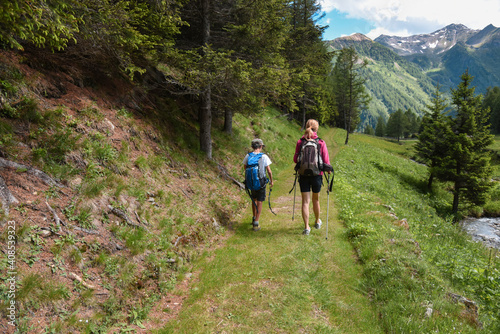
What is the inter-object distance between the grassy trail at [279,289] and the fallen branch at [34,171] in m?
3.60

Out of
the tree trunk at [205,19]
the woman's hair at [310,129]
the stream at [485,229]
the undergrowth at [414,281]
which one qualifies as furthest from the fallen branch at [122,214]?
the stream at [485,229]

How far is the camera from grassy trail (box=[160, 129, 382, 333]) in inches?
161

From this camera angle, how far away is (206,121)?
11.5 m

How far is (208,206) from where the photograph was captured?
8.48m

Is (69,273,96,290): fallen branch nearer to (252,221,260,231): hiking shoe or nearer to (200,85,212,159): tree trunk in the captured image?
(252,221,260,231): hiking shoe

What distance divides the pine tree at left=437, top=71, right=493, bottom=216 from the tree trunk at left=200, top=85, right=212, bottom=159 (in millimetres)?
22292

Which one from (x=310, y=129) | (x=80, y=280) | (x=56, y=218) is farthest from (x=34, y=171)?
(x=310, y=129)

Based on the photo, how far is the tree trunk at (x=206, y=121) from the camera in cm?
1128

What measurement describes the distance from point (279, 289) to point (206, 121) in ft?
27.8

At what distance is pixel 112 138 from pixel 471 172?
90.1ft

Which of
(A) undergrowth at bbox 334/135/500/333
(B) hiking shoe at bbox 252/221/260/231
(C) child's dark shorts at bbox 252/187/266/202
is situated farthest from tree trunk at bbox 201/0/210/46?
(A) undergrowth at bbox 334/135/500/333

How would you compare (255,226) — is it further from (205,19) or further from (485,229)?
(485,229)

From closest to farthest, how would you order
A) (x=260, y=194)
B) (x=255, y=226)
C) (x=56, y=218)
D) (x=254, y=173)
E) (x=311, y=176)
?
(x=56, y=218) < (x=311, y=176) < (x=254, y=173) < (x=260, y=194) < (x=255, y=226)

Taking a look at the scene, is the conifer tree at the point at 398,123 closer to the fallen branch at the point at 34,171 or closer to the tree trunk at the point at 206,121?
the tree trunk at the point at 206,121
